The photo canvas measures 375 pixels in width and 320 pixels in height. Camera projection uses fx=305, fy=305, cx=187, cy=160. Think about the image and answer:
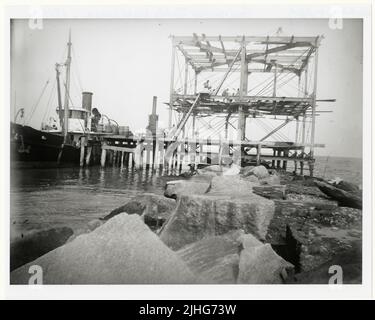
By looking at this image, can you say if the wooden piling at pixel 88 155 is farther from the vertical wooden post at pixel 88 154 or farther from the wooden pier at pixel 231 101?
the wooden pier at pixel 231 101

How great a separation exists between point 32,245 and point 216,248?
3033 millimetres

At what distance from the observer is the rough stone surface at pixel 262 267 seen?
411 centimetres

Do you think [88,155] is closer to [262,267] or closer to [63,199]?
[63,199]

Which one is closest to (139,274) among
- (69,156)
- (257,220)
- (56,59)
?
(257,220)

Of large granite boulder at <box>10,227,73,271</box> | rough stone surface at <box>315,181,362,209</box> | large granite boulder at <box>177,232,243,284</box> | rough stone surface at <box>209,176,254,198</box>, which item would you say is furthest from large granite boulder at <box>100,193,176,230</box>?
rough stone surface at <box>315,181,362,209</box>

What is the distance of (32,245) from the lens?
5.02 metres

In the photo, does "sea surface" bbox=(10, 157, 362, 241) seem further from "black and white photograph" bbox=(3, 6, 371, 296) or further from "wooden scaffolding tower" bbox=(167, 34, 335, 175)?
"wooden scaffolding tower" bbox=(167, 34, 335, 175)

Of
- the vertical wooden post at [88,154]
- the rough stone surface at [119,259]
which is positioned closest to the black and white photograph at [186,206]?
the rough stone surface at [119,259]

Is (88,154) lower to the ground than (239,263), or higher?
higher

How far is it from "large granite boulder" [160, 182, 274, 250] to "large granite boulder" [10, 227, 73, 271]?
1.88m

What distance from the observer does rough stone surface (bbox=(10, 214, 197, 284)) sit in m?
4.10

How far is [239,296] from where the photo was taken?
4.36 m

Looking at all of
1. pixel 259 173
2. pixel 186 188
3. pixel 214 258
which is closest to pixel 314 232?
pixel 214 258
